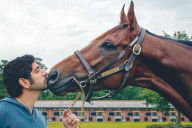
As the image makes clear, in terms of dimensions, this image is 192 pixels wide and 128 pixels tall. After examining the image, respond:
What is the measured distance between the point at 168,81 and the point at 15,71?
2.29 m

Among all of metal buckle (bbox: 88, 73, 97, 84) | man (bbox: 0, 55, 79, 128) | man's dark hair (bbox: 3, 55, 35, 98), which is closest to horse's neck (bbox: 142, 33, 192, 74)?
metal buckle (bbox: 88, 73, 97, 84)

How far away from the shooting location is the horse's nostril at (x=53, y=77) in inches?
146

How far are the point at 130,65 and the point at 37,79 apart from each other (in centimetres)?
141

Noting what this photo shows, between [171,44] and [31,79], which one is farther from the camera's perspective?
[171,44]

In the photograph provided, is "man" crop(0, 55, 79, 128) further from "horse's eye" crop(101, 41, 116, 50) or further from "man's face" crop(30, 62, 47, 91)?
"horse's eye" crop(101, 41, 116, 50)

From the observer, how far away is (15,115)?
3338 millimetres

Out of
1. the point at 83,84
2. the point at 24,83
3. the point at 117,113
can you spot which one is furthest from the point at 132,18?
the point at 117,113

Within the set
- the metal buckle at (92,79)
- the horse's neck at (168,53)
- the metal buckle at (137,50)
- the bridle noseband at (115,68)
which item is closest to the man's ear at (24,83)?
the bridle noseband at (115,68)

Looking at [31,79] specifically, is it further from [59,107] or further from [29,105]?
[59,107]

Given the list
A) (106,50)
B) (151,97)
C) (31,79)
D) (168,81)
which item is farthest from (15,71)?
(151,97)

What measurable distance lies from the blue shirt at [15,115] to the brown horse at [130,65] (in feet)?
1.73

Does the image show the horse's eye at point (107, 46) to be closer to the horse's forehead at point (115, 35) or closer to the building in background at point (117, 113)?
the horse's forehead at point (115, 35)

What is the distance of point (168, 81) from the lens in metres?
3.86

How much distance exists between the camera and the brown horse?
148 inches
